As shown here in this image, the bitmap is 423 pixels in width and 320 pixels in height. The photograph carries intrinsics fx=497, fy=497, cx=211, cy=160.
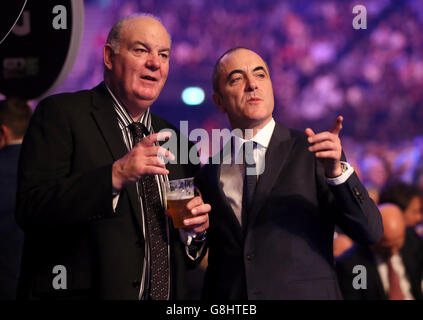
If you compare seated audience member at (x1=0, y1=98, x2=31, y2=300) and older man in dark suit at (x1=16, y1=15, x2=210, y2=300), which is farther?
seated audience member at (x1=0, y1=98, x2=31, y2=300)

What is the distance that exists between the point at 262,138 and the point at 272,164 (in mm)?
124

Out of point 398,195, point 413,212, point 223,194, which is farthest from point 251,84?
point 413,212

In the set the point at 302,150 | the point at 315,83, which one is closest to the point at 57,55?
the point at 302,150

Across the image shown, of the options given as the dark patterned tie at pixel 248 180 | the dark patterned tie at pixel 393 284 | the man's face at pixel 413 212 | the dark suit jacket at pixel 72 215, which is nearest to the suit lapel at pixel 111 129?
the dark suit jacket at pixel 72 215

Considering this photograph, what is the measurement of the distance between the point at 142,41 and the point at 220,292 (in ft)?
2.97

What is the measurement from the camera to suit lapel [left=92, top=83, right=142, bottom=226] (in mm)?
1639

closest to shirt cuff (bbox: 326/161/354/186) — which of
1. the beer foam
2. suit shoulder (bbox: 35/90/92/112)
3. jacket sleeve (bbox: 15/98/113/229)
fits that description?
the beer foam

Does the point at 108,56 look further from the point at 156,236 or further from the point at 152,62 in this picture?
the point at 156,236

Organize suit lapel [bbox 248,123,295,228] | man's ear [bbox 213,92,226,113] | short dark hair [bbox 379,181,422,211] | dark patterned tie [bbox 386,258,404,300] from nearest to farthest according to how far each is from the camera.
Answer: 1. suit lapel [bbox 248,123,295,228]
2. man's ear [bbox 213,92,226,113]
3. dark patterned tie [bbox 386,258,404,300]
4. short dark hair [bbox 379,181,422,211]

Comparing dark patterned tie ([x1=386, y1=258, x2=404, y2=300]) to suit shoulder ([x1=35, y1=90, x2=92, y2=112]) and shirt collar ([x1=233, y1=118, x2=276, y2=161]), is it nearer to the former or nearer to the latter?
shirt collar ([x1=233, y1=118, x2=276, y2=161])

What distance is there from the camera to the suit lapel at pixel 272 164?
162 cm

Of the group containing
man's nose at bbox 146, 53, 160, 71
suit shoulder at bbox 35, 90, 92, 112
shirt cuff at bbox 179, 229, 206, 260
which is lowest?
shirt cuff at bbox 179, 229, 206, 260

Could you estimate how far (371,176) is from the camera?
550 centimetres

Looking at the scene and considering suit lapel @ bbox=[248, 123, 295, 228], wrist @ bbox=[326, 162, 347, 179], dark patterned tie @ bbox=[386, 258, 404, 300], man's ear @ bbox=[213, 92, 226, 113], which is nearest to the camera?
wrist @ bbox=[326, 162, 347, 179]
